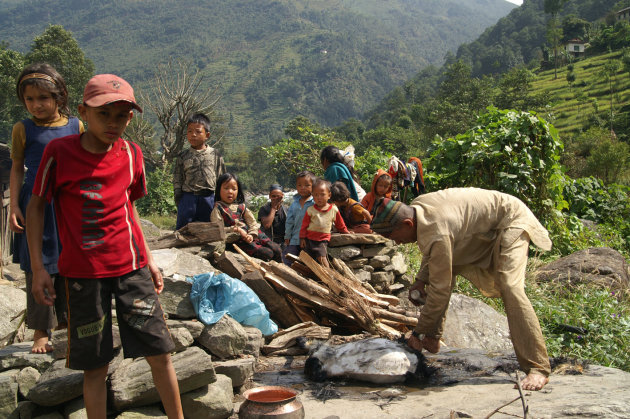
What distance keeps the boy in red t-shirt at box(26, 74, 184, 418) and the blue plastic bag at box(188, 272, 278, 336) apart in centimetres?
127

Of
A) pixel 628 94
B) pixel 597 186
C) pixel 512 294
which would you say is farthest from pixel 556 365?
pixel 628 94

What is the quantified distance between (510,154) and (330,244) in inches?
166

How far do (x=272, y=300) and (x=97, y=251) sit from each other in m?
2.48

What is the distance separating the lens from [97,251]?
2.48m

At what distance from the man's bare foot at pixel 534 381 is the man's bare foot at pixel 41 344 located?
3.13 metres

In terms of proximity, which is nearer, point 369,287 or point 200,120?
point 200,120

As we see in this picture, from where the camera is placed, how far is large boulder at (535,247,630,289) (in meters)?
6.70

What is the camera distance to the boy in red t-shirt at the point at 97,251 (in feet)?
8.11

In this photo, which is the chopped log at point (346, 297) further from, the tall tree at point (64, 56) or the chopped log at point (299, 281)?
the tall tree at point (64, 56)

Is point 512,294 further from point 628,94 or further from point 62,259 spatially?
point 628,94

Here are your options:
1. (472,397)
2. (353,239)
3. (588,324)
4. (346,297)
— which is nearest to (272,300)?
(346,297)

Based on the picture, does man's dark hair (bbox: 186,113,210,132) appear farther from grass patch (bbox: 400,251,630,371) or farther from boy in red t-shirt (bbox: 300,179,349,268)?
grass patch (bbox: 400,251,630,371)

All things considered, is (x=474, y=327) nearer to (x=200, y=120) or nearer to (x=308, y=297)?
(x=308, y=297)

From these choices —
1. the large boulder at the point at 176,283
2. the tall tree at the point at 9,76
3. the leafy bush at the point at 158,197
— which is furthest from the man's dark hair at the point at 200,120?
the tall tree at the point at 9,76
